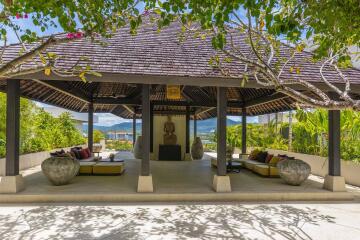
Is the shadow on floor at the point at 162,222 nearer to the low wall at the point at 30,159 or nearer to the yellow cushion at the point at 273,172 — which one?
the yellow cushion at the point at 273,172

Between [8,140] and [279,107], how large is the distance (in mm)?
13039

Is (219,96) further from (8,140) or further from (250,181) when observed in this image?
(8,140)

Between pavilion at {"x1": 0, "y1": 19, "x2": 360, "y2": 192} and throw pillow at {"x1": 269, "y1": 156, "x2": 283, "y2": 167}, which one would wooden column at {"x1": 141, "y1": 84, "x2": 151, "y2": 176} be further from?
throw pillow at {"x1": 269, "y1": 156, "x2": 283, "y2": 167}

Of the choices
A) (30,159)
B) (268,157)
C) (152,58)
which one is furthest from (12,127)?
(268,157)

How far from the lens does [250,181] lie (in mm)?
10539

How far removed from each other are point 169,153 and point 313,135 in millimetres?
8498

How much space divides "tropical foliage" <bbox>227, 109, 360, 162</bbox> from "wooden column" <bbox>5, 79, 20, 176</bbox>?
12.2 metres

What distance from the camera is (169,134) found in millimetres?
18750

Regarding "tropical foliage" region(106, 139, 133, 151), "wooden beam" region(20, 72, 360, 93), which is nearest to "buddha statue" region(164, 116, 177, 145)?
"tropical foliage" region(106, 139, 133, 151)

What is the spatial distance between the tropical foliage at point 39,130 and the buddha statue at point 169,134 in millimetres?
7182

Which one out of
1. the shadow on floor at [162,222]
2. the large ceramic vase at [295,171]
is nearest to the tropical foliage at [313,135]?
the large ceramic vase at [295,171]

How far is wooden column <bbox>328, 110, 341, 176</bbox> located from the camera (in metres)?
9.26

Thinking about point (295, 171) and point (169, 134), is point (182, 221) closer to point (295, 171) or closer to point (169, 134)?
point (295, 171)

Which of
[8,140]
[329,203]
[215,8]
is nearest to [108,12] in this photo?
[215,8]
